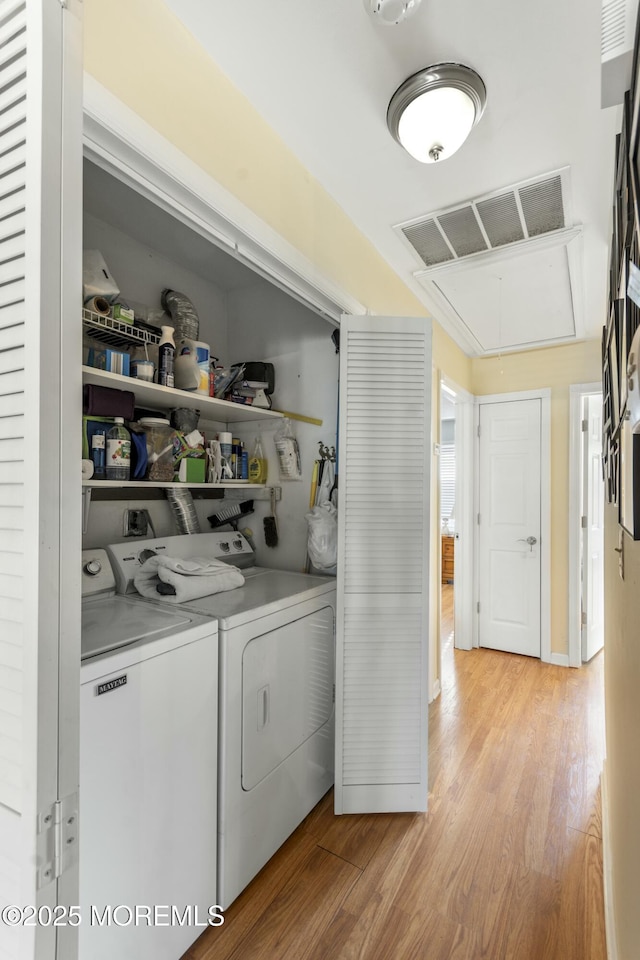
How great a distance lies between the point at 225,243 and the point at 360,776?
2.08m

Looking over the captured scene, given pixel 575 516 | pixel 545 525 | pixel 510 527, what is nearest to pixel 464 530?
pixel 510 527

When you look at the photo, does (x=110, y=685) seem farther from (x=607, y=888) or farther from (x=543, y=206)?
(x=543, y=206)

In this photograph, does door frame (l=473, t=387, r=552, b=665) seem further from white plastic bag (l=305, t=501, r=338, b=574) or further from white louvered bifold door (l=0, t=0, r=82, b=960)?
white louvered bifold door (l=0, t=0, r=82, b=960)

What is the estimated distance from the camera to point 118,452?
1638 millimetres

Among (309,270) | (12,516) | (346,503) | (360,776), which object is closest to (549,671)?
(360,776)

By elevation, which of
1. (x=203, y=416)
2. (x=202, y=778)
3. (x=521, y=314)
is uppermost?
(x=521, y=314)

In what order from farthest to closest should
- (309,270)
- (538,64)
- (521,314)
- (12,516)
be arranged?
(521,314) → (309,270) → (538,64) → (12,516)

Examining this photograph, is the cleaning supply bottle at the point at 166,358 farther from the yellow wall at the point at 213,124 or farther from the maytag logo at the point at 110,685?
the maytag logo at the point at 110,685

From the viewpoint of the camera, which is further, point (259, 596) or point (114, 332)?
point (259, 596)

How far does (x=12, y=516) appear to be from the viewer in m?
0.60

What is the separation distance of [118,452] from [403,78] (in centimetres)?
149

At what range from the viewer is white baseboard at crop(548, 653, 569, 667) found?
3.47 m

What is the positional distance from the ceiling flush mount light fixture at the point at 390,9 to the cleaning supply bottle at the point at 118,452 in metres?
1.38

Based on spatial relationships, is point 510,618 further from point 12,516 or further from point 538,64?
point 12,516
